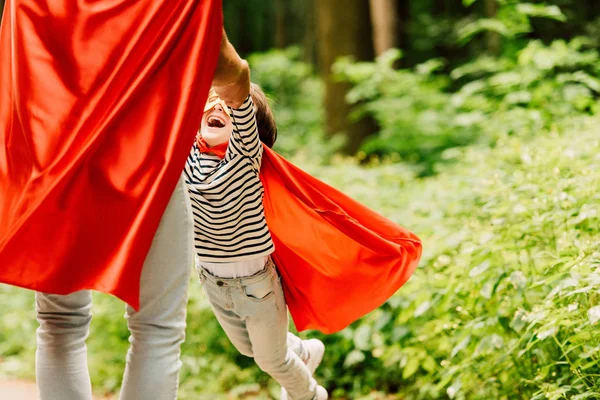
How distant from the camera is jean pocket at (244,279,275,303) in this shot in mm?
2705

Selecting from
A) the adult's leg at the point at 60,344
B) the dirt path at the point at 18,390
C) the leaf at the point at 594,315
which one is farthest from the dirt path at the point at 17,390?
the leaf at the point at 594,315

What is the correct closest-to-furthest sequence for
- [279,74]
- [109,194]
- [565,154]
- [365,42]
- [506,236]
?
[109,194], [506,236], [565,154], [365,42], [279,74]

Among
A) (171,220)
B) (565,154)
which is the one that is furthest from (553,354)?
(171,220)

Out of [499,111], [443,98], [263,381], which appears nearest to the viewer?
[263,381]

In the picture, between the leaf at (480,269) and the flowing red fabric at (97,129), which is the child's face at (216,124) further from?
the leaf at (480,269)

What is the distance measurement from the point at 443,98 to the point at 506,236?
539 centimetres

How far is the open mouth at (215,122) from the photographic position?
2645 millimetres

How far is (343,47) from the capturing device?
9.34 m

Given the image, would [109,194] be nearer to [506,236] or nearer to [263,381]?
[506,236]

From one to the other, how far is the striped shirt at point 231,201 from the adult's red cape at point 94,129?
0.44m

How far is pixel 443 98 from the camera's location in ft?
27.8

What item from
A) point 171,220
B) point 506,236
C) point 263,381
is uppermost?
point 171,220

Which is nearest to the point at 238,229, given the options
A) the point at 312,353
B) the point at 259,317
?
the point at 259,317

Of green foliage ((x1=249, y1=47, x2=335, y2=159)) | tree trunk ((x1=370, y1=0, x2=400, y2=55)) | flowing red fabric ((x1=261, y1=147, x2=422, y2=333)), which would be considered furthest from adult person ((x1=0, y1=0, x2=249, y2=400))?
green foliage ((x1=249, y1=47, x2=335, y2=159))
